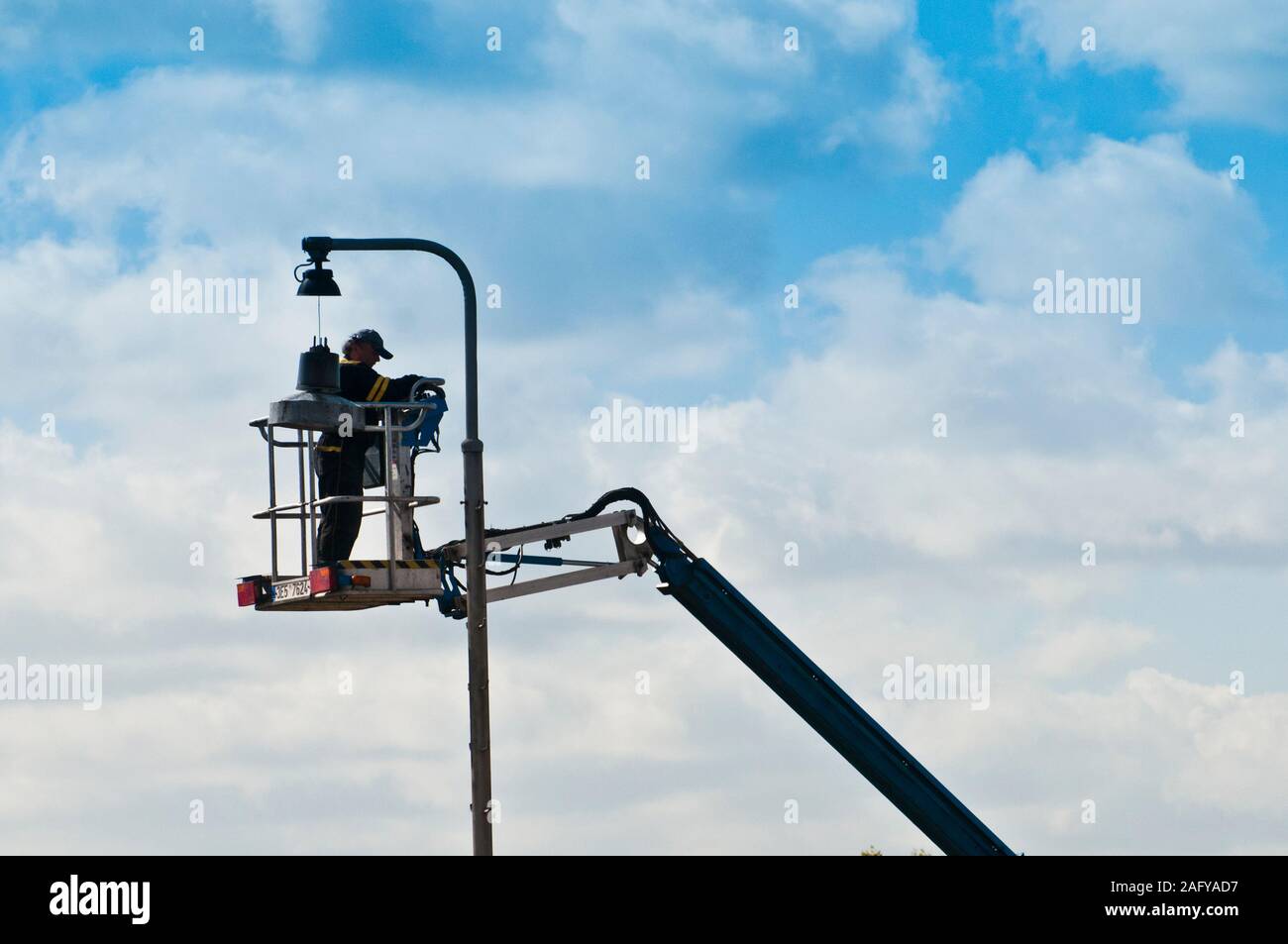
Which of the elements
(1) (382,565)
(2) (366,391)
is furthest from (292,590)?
(2) (366,391)

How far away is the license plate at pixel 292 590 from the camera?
Answer: 19.8 meters

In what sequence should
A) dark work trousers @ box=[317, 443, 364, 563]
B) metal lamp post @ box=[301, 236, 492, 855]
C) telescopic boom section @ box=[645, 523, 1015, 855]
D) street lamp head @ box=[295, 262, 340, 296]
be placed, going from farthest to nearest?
telescopic boom section @ box=[645, 523, 1015, 855], dark work trousers @ box=[317, 443, 364, 563], street lamp head @ box=[295, 262, 340, 296], metal lamp post @ box=[301, 236, 492, 855]

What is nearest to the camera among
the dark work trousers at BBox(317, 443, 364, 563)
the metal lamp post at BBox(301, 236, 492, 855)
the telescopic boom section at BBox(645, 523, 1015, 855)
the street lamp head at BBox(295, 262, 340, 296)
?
the metal lamp post at BBox(301, 236, 492, 855)

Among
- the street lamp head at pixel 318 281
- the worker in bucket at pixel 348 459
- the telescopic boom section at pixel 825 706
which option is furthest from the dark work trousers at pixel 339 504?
→ the telescopic boom section at pixel 825 706

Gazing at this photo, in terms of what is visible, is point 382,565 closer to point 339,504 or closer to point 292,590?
point 339,504

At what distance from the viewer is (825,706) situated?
22.1 m

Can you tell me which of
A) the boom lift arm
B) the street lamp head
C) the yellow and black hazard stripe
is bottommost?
the boom lift arm

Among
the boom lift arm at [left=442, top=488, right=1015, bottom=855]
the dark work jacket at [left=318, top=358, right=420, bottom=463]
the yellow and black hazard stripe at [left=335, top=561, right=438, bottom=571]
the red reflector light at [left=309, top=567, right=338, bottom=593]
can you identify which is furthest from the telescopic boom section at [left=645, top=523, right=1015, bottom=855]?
the red reflector light at [left=309, top=567, right=338, bottom=593]

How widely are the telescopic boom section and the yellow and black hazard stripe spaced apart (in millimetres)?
2917

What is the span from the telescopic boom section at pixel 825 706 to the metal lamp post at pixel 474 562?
4.55 m

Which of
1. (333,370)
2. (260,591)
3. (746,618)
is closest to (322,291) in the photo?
(333,370)

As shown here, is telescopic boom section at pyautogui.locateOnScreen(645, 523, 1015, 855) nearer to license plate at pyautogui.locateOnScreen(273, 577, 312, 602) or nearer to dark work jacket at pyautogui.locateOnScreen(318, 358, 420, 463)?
dark work jacket at pyautogui.locateOnScreen(318, 358, 420, 463)

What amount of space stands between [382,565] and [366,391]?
1.78 meters

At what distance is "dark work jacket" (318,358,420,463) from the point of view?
801 inches
